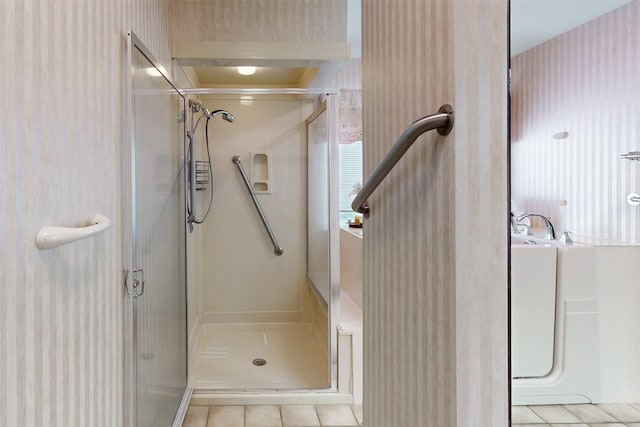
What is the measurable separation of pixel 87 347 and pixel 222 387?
5.13ft

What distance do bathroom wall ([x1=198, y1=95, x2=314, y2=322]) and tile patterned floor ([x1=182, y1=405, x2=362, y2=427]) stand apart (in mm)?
1141

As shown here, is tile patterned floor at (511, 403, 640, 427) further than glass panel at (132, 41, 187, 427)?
No

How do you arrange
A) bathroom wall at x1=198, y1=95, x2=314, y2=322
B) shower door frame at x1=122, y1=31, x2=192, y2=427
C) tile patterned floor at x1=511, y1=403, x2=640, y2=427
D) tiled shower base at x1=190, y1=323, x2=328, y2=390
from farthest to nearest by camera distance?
bathroom wall at x1=198, y1=95, x2=314, y2=322 < tiled shower base at x1=190, y1=323, x2=328, y2=390 < shower door frame at x1=122, y1=31, x2=192, y2=427 < tile patterned floor at x1=511, y1=403, x2=640, y2=427

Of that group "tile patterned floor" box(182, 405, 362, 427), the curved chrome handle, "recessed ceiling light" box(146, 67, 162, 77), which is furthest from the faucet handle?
"tile patterned floor" box(182, 405, 362, 427)

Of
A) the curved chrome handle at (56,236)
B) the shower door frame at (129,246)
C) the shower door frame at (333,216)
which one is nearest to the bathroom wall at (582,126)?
the curved chrome handle at (56,236)

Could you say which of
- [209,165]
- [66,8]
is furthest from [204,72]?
[66,8]

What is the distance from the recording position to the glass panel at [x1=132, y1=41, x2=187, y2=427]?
159cm

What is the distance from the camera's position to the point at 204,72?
3359 mm

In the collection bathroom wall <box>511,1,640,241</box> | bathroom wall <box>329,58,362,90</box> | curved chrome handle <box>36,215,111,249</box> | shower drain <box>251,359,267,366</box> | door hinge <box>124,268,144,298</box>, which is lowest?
shower drain <box>251,359,267,366</box>

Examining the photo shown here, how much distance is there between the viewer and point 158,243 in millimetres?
1917

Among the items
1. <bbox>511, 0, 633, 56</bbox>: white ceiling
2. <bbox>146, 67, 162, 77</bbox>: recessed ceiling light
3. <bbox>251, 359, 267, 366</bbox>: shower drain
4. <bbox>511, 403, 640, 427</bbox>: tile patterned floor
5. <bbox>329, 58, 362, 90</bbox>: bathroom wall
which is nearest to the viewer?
<bbox>511, 403, 640, 427</bbox>: tile patterned floor

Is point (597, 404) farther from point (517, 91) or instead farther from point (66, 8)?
point (66, 8)

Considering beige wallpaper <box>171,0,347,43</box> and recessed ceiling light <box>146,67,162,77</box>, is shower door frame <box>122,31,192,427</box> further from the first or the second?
beige wallpaper <box>171,0,347,43</box>

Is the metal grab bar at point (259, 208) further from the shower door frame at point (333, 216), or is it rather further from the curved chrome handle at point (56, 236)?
the curved chrome handle at point (56, 236)
